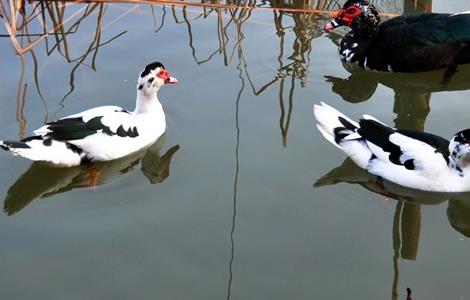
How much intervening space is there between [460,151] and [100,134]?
2380mm

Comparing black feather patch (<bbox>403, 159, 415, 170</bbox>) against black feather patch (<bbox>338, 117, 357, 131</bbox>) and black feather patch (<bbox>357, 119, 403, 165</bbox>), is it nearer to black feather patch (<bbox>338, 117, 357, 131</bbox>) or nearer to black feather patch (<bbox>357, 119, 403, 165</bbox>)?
black feather patch (<bbox>357, 119, 403, 165</bbox>)

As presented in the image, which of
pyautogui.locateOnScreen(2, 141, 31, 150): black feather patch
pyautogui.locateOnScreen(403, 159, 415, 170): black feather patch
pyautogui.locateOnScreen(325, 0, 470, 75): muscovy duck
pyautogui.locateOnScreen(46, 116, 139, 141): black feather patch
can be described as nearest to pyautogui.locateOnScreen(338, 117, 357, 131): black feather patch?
pyautogui.locateOnScreen(403, 159, 415, 170): black feather patch

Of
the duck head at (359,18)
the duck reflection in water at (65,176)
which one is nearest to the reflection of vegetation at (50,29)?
the duck reflection in water at (65,176)

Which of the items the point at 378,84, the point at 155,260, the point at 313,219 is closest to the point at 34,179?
the point at 155,260

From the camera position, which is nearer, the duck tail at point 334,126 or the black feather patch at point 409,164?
the black feather patch at point 409,164

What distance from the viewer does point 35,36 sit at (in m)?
6.84

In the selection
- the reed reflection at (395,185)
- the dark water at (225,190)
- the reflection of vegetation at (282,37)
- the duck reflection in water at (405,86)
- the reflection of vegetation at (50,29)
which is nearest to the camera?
the dark water at (225,190)

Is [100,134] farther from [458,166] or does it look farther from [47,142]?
[458,166]

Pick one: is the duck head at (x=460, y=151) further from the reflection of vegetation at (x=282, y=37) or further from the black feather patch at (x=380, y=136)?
the reflection of vegetation at (x=282, y=37)

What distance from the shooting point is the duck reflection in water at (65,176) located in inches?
186

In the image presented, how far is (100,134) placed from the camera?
486 centimetres

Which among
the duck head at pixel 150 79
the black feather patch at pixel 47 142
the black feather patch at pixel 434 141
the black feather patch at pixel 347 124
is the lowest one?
the black feather patch at pixel 434 141

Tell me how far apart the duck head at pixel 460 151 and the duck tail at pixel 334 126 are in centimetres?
67

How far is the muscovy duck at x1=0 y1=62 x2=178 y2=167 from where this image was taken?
468cm
